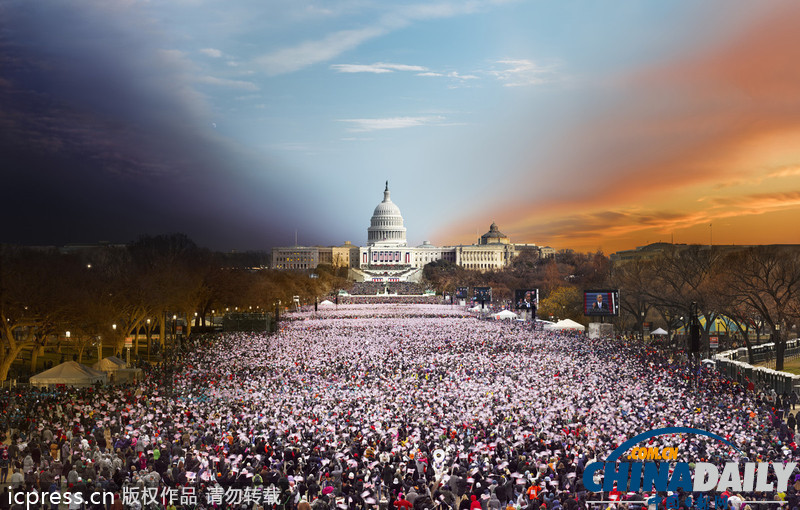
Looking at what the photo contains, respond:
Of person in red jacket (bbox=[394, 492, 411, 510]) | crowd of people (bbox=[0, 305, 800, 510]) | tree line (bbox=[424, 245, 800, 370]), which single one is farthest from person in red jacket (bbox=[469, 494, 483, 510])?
tree line (bbox=[424, 245, 800, 370])

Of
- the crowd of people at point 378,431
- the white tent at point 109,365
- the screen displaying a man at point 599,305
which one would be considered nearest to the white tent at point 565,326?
the screen displaying a man at point 599,305

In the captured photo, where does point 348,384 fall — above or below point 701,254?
below

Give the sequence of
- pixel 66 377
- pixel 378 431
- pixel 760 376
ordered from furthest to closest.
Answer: pixel 760 376 → pixel 66 377 → pixel 378 431

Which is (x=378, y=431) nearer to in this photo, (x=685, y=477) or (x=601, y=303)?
(x=685, y=477)

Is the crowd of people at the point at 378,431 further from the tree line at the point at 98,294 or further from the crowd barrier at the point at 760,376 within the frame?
the tree line at the point at 98,294

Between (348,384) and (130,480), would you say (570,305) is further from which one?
(130,480)

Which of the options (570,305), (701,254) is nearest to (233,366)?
(570,305)

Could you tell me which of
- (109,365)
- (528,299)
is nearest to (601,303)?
(528,299)
